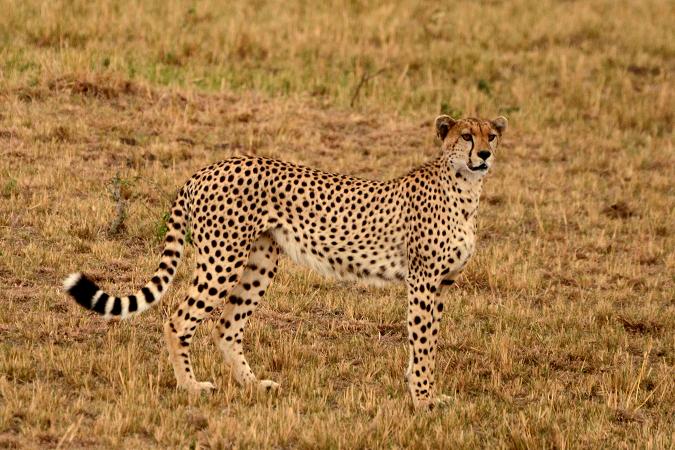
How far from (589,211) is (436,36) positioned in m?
5.09

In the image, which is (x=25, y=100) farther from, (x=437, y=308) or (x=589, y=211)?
(x=437, y=308)

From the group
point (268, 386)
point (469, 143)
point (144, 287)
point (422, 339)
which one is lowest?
point (268, 386)

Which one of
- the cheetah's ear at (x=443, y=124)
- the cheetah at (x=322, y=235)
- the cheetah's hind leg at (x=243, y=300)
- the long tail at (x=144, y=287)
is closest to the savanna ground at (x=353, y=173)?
the cheetah's hind leg at (x=243, y=300)

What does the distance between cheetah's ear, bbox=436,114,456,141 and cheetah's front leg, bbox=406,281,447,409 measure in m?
Result: 0.77

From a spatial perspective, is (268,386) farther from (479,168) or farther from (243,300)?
(479,168)

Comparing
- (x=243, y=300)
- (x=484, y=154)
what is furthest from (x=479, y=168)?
(x=243, y=300)

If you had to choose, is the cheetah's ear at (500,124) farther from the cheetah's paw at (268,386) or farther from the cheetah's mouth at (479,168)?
the cheetah's paw at (268,386)

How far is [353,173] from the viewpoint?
435 inches

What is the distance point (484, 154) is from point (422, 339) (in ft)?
3.20

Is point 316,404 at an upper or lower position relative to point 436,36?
lower

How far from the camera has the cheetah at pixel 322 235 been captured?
6.34 metres

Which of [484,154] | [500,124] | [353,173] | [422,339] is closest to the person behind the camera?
[484,154]

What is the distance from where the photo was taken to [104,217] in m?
9.21

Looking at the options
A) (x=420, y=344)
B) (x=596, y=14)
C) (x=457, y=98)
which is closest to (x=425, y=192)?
(x=420, y=344)
